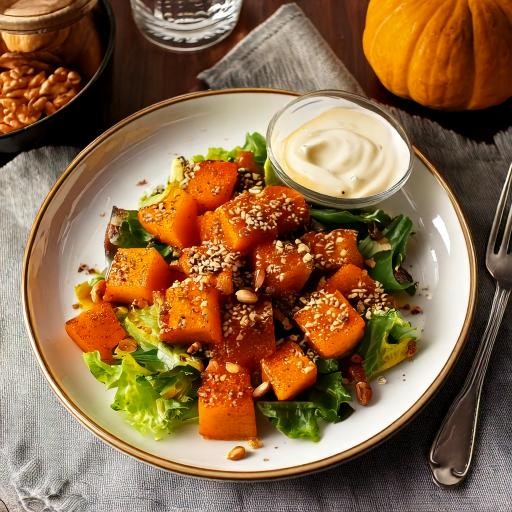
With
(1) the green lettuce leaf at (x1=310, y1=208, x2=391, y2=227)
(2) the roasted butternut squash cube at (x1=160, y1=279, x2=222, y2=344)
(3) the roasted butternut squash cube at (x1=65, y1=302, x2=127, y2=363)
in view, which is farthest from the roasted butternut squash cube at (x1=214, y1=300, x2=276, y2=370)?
(1) the green lettuce leaf at (x1=310, y1=208, x2=391, y2=227)

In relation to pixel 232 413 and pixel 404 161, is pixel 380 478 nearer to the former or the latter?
pixel 232 413

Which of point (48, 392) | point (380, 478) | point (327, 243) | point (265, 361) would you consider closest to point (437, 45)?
point (327, 243)

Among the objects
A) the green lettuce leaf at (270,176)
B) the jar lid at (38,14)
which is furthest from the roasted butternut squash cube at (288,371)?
the jar lid at (38,14)

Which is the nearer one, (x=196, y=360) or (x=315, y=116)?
(x=196, y=360)

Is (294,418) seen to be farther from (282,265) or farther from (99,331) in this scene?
(99,331)

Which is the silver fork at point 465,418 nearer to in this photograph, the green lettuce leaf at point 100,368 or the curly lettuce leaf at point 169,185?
the green lettuce leaf at point 100,368

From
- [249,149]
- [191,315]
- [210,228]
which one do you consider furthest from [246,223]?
[249,149]
